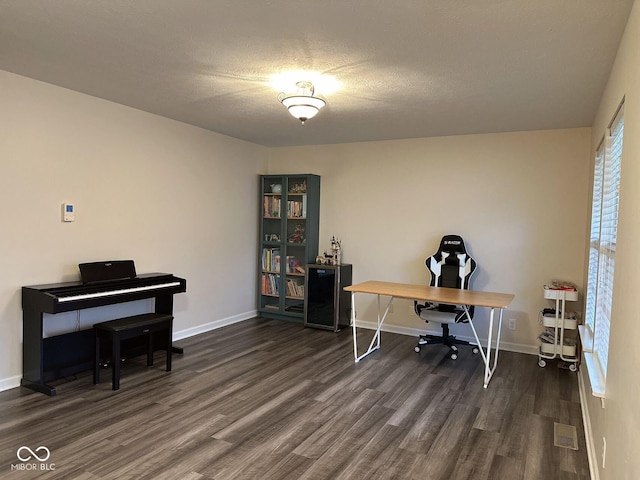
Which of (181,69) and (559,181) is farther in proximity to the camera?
(559,181)

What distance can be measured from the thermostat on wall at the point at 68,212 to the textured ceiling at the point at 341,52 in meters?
0.97

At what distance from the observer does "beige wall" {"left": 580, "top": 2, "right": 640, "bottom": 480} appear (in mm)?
1538

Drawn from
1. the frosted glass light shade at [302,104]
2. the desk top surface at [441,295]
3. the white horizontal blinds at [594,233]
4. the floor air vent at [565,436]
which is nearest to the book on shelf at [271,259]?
the desk top surface at [441,295]

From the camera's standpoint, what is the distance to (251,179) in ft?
19.2

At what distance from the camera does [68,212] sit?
3666 mm

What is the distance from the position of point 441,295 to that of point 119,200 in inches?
123

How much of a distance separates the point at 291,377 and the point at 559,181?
10.9ft

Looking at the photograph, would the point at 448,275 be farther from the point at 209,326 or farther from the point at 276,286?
the point at 209,326

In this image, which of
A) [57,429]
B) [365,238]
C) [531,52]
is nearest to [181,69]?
[531,52]

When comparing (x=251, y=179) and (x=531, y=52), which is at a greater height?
(x=531, y=52)

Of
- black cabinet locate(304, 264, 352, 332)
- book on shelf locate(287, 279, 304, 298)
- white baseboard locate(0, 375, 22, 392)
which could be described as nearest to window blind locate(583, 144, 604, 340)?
black cabinet locate(304, 264, 352, 332)

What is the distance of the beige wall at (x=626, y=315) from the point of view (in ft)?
5.05

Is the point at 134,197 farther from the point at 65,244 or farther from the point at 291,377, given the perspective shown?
the point at 291,377

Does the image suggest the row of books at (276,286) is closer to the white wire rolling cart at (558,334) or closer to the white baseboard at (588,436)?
the white wire rolling cart at (558,334)
